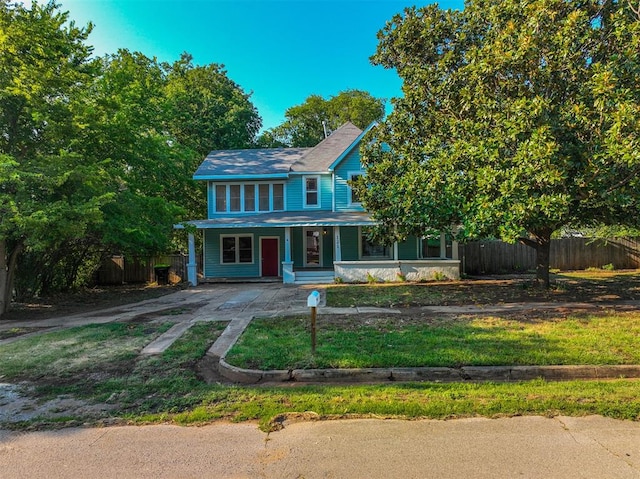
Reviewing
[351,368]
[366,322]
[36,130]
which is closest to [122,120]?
[36,130]

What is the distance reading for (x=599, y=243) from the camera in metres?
19.8

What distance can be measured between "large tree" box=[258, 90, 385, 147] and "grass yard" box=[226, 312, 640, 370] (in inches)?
1255

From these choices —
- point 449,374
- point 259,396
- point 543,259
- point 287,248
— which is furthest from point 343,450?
point 287,248

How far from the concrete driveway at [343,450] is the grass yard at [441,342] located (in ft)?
5.20

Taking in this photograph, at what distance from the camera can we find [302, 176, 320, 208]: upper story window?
64.5 ft

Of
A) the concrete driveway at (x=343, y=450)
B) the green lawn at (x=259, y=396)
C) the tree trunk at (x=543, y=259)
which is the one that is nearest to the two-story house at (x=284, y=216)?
the tree trunk at (x=543, y=259)

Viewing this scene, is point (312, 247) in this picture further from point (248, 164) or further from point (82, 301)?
point (82, 301)

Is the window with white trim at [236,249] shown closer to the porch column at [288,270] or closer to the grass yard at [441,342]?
the porch column at [288,270]

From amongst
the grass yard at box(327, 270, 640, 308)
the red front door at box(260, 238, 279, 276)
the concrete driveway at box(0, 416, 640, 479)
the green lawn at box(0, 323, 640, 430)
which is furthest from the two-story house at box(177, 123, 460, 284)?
the concrete driveway at box(0, 416, 640, 479)

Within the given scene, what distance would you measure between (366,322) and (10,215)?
28.9 ft

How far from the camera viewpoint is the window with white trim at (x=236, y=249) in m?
19.7

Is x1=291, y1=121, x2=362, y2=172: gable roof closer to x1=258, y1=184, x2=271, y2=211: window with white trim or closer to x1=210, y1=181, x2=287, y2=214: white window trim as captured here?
x1=210, y1=181, x2=287, y2=214: white window trim

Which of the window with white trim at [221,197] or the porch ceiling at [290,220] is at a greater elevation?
the window with white trim at [221,197]

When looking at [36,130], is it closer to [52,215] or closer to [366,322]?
[52,215]
